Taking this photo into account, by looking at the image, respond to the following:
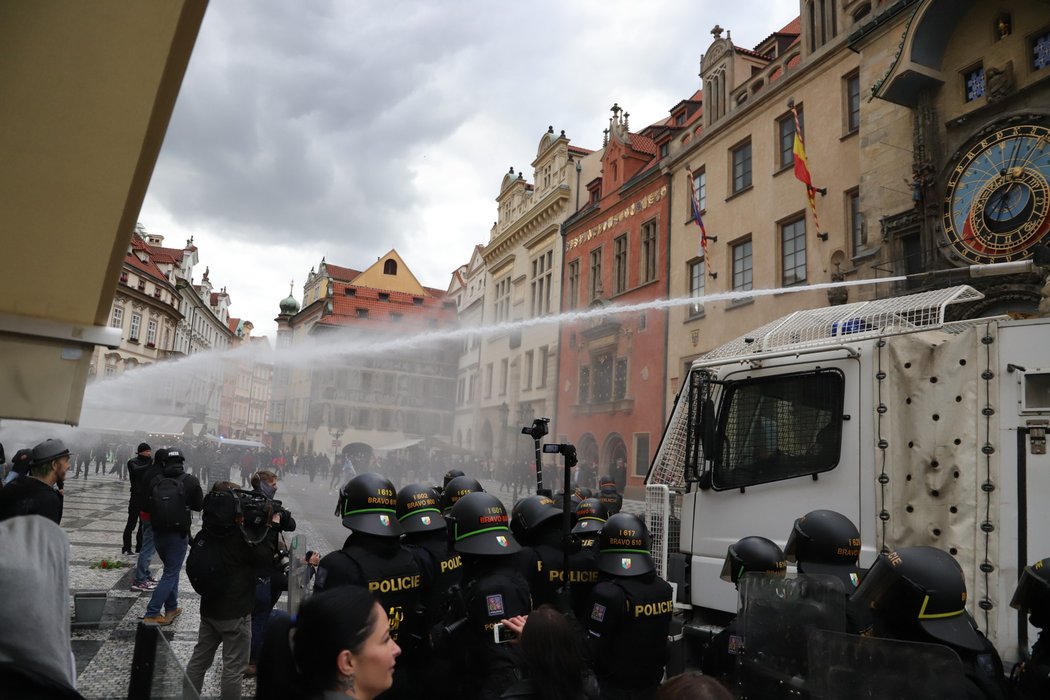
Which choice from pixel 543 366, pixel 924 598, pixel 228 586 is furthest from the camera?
pixel 543 366

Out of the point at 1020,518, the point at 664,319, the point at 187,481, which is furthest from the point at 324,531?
the point at 1020,518

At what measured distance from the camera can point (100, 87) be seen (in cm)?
209

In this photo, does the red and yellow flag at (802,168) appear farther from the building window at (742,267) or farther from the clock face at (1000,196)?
the clock face at (1000,196)

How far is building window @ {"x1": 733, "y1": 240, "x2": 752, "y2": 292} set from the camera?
19.3 meters

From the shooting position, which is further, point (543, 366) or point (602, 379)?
point (543, 366)

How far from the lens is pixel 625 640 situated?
3.80 meters

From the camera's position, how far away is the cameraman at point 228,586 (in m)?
5.07

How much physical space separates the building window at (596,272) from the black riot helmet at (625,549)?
78.8 feet

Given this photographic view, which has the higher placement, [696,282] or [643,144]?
[643,144]

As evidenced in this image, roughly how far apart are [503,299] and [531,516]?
1381 inches

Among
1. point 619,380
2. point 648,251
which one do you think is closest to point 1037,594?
point 619,380

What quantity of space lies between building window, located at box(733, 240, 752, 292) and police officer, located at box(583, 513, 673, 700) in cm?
1629

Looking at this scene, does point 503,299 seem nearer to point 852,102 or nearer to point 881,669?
point 852,102

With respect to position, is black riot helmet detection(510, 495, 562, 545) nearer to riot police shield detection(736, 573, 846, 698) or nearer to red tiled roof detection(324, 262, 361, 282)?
riot police shield detection(736, 573, 846, 698)
